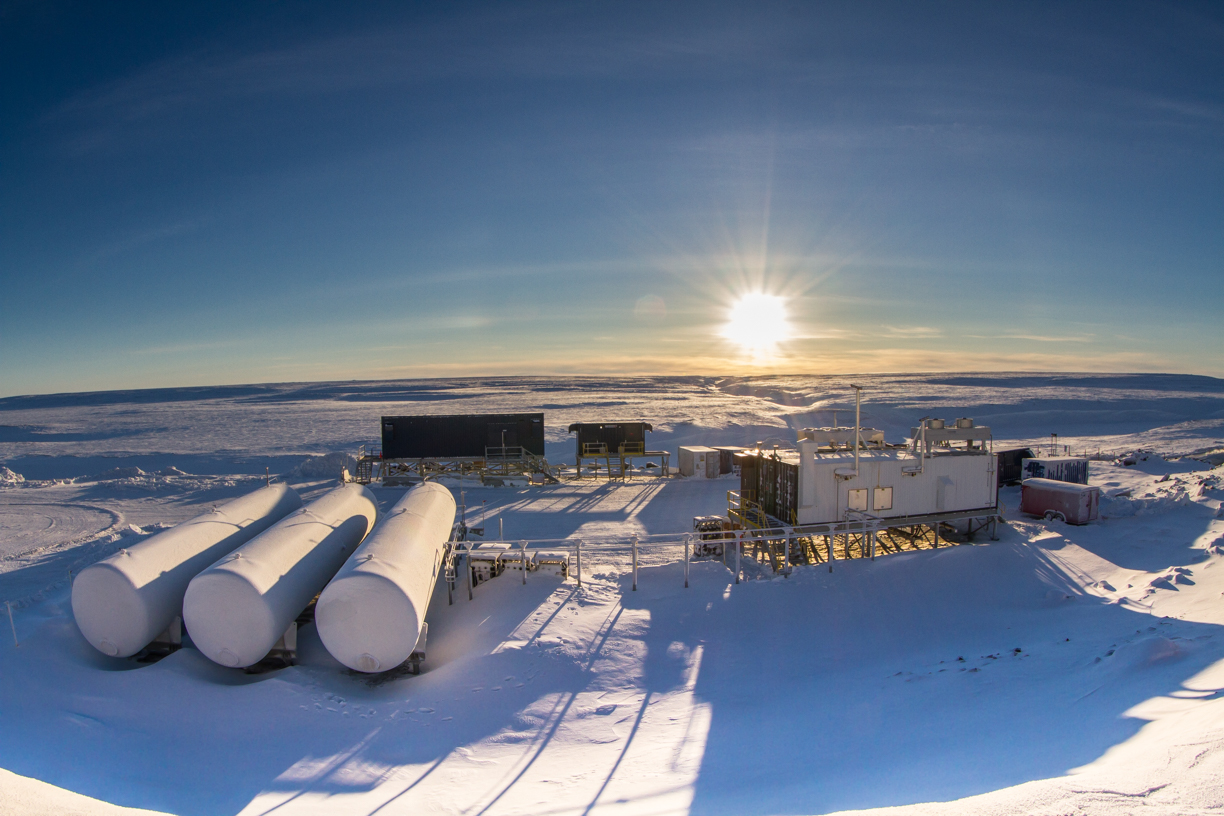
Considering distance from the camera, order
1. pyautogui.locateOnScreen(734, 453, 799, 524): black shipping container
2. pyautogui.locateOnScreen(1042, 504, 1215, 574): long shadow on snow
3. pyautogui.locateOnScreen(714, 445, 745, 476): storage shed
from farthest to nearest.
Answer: pyautogui.locateOnScreen(714, 445, 745, 476): storage shed < pyautogui.locateOnScreen(734, 453, 799, 524): black shipping container < pyautogui.locateOnScreen(1042, 504, 1215, 574): long shadow on snow

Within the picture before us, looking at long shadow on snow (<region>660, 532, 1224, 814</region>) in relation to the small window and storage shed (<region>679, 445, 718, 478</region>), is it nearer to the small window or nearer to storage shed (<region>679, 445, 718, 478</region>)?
the small window

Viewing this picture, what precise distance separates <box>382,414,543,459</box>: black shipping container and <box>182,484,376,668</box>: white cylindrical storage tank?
674 inches

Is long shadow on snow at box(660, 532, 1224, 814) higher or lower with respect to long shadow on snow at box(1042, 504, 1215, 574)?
lower

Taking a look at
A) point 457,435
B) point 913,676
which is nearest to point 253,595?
point 913,676

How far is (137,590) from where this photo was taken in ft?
→ 33.5

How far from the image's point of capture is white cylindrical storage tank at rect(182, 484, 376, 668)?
9789mm

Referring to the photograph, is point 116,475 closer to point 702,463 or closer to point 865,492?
point 702,463

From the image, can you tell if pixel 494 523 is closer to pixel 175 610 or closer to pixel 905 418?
pixel 175 610

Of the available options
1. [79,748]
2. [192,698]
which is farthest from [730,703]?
[79,748]

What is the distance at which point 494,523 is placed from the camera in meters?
20.5

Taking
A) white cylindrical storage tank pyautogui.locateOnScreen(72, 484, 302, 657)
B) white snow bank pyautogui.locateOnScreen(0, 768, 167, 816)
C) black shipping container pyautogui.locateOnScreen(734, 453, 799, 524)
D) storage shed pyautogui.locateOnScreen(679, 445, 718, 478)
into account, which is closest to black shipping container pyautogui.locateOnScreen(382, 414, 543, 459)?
storage shed pyautogui.locateOnScreen(679, 445, 718, 478)

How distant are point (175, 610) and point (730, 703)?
9644mm

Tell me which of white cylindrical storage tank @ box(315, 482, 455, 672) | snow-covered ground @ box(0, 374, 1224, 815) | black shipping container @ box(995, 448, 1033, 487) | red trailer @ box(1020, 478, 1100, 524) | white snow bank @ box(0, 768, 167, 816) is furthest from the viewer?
black shipping container @ box(995, 448, 1033, 487)

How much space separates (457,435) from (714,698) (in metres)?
22.3
